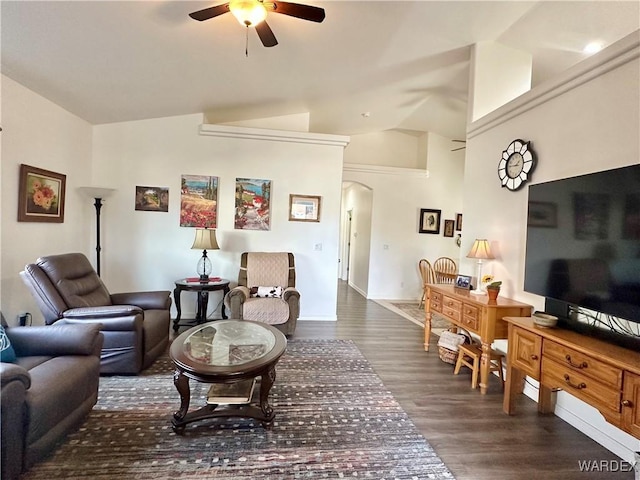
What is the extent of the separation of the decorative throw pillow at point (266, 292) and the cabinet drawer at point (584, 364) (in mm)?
2911

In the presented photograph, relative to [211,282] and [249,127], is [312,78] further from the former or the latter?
[211,282]

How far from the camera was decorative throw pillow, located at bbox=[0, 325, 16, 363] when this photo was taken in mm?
1932

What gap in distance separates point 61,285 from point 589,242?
13.1ft

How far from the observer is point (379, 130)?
280 inches

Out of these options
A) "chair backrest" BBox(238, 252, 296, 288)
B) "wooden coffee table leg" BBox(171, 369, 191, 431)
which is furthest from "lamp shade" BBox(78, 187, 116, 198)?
"wooden coffee table leg" BBox(171, 369, 191, 431)

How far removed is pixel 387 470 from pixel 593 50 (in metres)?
4.47

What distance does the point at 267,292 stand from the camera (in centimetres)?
425

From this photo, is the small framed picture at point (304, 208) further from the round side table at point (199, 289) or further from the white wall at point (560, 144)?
the white wall at point (560, 144)

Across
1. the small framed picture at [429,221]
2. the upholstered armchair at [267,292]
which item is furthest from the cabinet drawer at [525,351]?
the small framed picture at [429,221]

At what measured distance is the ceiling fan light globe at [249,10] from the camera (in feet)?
7.07

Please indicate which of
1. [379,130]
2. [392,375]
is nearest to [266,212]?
[392,375]

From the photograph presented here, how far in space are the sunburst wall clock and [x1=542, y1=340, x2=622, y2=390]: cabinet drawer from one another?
1.49 m

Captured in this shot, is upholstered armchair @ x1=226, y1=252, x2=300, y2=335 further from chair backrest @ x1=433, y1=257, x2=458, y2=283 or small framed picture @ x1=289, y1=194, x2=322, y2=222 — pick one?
chair backrest @ x1=433, y1=257, x2=458, y2=283

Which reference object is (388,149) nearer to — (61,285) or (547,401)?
(547,401)
